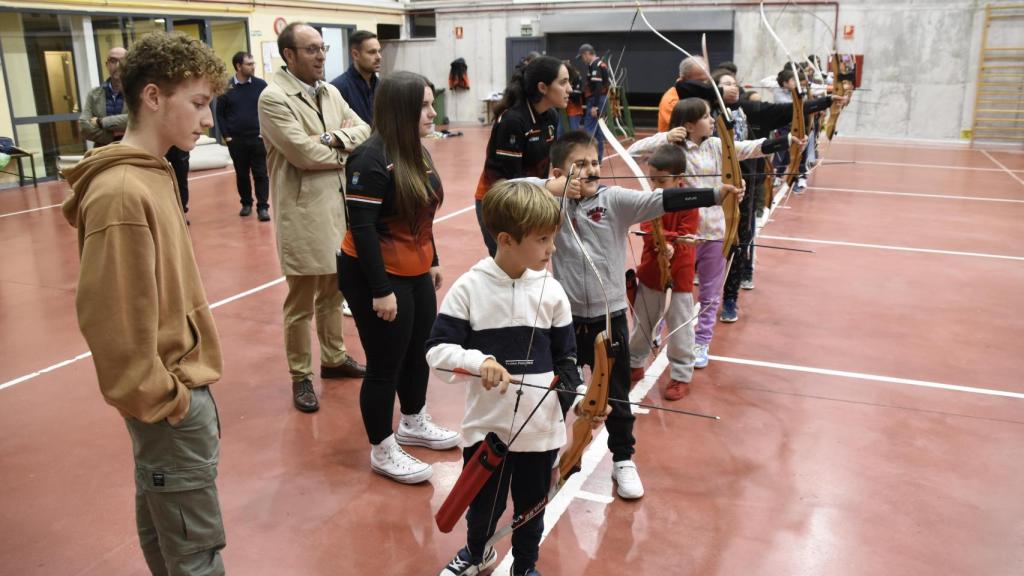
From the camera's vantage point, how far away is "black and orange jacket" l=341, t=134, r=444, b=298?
2455 millimetres

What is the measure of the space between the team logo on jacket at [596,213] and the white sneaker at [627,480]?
874mm

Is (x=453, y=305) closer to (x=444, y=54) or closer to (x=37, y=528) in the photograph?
(x=37, y=528)

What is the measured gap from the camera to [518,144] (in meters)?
3.30

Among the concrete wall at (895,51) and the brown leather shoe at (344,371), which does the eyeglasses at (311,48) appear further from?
the concrete wall at (895,51)

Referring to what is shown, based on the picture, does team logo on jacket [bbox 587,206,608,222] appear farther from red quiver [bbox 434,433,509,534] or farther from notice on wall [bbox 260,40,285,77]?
notice on wall [bbox 260,40,285,77]

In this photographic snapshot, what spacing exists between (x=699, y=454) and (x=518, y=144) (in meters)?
1.44

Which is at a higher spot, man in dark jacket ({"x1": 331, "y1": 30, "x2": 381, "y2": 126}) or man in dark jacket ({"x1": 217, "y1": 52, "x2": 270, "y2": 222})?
man in dark jacket ({"x1": 331, "y1": 30, "x2": 381, "y2": 126})

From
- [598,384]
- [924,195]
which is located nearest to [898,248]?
[924,195]

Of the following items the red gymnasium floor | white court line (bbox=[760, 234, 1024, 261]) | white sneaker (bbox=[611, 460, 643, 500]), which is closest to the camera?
the red gymnasium floor

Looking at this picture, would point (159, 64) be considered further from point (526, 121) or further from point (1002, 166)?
point (1002, 166)

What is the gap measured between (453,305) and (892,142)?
1370 centimetres

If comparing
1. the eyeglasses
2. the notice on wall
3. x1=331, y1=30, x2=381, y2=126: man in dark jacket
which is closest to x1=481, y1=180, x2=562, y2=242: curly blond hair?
the eyeglasses

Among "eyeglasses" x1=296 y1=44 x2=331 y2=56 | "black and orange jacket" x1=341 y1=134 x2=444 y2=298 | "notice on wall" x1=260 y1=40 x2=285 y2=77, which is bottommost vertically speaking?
"black and orange jacket" x1=341 y1=134 x2=444 y2=298

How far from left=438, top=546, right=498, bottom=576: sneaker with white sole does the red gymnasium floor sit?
0.12 metres
